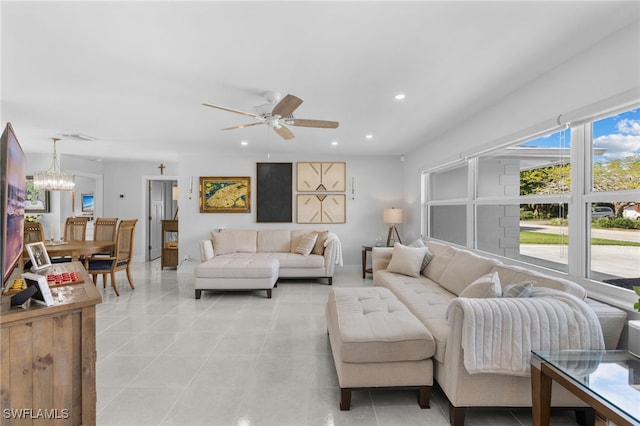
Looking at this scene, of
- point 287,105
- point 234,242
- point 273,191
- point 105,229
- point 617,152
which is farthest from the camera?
point 273,191

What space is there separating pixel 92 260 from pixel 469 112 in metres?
5.56

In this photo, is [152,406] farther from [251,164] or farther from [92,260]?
[251,164]

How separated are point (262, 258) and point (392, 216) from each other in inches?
98.5

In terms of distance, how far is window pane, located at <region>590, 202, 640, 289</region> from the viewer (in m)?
1.92

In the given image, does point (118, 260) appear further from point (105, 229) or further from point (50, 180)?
point (50, 180)

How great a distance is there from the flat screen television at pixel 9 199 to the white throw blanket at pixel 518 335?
89.4 inches

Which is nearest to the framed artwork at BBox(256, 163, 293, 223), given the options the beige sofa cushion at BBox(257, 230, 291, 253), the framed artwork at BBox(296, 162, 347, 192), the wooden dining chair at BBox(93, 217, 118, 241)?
the framed artwork at BBox(296, 162, 347, 192)

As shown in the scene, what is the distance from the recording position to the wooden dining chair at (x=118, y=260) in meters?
4.39

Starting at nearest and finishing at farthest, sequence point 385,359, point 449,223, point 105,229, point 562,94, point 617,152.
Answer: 1. point 385,359
2. point 617,152
3. point 562,94
4. point 449,223
5. point 105,229

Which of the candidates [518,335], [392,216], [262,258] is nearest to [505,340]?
[518,335]

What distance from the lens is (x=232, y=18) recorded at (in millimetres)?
1743

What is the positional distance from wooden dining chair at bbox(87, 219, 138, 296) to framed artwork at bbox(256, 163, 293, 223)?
7.34ft

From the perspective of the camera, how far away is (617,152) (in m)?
2.00

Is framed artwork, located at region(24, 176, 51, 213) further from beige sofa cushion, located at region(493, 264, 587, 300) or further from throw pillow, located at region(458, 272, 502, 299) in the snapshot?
beige sofa cushion, located at region(493, 264, 587, 300)
